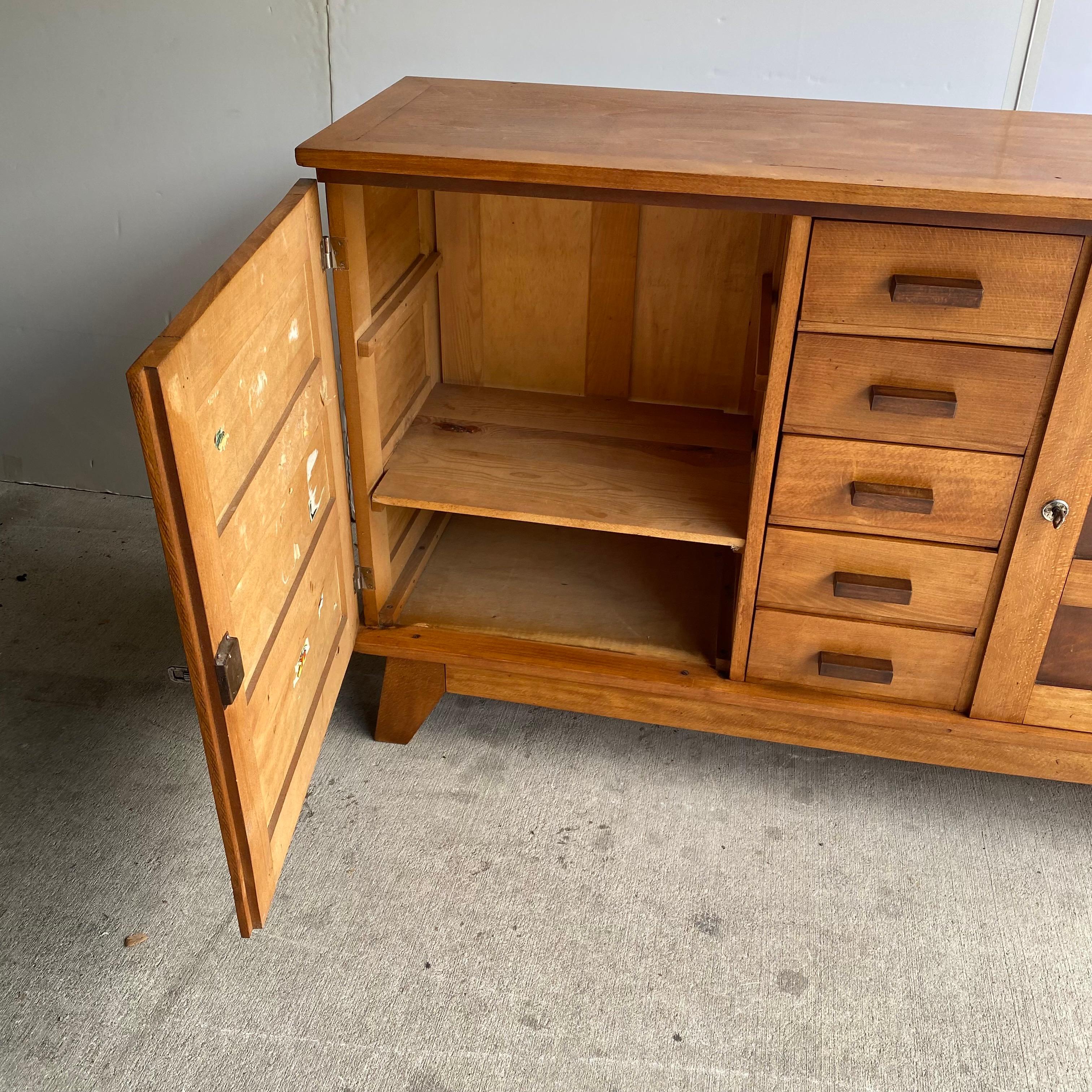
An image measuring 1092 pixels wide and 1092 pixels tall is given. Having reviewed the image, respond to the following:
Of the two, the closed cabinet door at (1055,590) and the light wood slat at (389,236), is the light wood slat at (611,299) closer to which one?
the light wood slat at (389,236)

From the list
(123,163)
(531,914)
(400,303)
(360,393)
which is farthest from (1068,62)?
(123,163)

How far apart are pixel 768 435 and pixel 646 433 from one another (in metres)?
0.44

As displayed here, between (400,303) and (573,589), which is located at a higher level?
(400,303)

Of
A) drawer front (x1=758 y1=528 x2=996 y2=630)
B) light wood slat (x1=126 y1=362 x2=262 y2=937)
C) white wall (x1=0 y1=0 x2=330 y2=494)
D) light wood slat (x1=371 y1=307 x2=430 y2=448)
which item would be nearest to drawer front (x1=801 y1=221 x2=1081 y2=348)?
drawer front (x1=758 y1=528 x2=996 y2=630)

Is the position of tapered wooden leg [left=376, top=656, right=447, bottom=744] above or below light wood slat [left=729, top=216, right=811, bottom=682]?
below

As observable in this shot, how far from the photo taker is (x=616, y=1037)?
1358 millimetres

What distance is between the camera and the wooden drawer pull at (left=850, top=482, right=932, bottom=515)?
1.40 meters

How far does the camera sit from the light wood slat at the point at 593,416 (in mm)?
1823

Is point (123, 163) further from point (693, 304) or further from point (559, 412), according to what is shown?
point (693, 304)

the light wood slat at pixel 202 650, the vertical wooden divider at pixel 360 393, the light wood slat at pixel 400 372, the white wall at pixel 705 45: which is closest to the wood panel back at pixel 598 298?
the light wood slat at pixel 400 372

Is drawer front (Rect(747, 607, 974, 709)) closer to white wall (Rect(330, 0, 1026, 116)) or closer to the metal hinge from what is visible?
the metal hinge

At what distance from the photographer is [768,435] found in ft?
4.65

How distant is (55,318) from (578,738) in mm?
1477

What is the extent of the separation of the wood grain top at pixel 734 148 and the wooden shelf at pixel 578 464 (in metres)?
0.50
